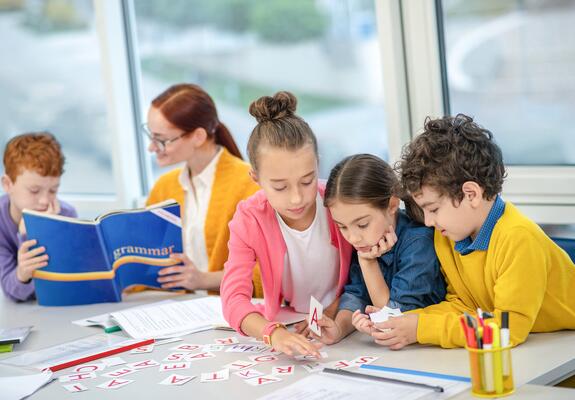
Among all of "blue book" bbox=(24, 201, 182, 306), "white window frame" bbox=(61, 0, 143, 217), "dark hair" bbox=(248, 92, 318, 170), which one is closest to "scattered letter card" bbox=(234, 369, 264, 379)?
"dark hair" bbox=(248, 92, 318, 170)

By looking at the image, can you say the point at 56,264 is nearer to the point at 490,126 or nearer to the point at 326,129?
the point at 326,129

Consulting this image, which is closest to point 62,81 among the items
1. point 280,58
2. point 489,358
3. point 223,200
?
point 280,58

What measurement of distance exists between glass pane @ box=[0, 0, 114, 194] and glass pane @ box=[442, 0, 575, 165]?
6.78 ft

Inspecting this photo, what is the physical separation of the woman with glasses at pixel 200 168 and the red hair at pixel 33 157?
351mm

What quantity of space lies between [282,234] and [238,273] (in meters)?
0.16

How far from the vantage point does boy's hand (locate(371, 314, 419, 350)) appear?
1.97 meters

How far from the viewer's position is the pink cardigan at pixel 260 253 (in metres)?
2.29

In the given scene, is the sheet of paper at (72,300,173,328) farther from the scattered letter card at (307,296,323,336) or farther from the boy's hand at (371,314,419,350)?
the boy's hand at (371,314,419,350)

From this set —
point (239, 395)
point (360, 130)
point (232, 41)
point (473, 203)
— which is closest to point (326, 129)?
point (360, 130)

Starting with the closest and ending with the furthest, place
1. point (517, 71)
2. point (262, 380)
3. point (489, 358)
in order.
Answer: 1. point (489, 358)
2. point (262, 380)
3. point (517, 71)

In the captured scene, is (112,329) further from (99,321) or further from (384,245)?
(384,245)

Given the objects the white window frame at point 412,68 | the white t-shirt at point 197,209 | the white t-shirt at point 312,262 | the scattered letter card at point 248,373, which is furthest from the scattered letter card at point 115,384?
the white window frame at point 412,68

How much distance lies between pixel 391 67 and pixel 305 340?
53.0 inches

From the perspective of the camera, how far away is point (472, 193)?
6.41 feet
